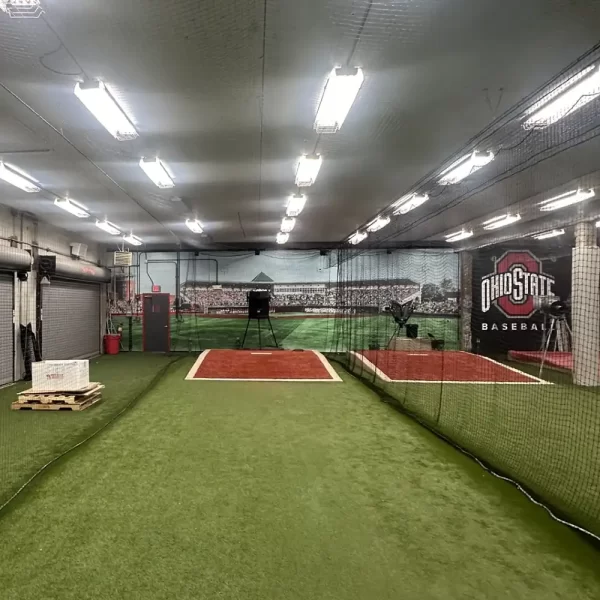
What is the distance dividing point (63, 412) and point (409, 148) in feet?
19.7

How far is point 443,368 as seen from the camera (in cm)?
833

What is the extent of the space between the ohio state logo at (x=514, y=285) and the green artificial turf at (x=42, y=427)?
9.28 m

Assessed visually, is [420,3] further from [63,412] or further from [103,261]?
[103,261]

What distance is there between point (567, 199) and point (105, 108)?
723 centimetres

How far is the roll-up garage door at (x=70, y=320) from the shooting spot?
28.4 feet

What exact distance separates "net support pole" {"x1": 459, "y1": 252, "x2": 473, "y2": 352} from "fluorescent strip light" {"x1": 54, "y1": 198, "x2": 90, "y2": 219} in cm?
1002

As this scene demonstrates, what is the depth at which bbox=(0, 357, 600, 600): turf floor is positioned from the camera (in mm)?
2072

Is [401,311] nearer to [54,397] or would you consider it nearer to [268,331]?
[268,331]

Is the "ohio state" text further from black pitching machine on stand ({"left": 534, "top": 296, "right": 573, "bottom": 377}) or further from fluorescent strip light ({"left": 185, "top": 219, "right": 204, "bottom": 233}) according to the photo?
fluorescent strip light ({"left": 185, "top": 219, "right": 204, "bottom": 233})

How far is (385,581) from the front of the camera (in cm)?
210

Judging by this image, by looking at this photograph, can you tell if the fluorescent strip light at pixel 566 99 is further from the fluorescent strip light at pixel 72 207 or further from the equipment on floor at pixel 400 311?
the fluorescent strip light at pixel 72 207

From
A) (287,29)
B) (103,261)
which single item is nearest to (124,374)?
(103,261)

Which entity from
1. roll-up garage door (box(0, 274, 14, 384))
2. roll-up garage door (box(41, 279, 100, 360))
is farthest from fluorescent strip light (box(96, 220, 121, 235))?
roll-up garage door (box(0, 274, 14, 384))

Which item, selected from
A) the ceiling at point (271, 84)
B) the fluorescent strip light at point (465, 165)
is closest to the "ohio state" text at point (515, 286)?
the ceiling at point (271, 84)
